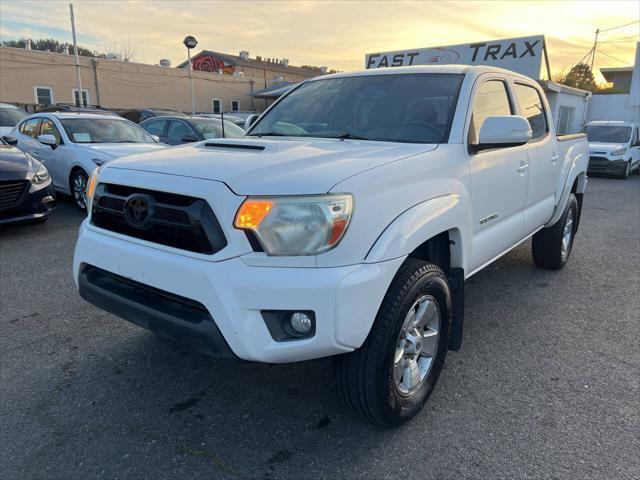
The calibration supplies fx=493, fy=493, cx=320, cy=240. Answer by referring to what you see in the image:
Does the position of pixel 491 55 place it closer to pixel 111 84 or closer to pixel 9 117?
pixel 9 117

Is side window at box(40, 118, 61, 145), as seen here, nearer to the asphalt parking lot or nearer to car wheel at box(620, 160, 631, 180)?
the asphalt parking lot

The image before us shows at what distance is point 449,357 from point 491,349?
0.35 meters

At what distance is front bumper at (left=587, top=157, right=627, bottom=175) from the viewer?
596 inches

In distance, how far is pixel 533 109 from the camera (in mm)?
4418

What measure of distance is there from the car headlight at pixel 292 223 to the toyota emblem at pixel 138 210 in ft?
1.81

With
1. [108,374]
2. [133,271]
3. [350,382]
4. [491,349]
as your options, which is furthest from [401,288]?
[108,374]

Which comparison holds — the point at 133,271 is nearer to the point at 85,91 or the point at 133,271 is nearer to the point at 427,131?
the point at 427,131

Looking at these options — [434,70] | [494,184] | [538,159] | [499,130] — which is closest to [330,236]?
[499,130]

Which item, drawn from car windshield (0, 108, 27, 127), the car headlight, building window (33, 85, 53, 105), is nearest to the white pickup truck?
the car headlight

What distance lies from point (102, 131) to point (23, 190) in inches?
99.1

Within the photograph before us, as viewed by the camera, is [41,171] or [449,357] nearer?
[449,357]

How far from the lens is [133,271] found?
240 centimetres

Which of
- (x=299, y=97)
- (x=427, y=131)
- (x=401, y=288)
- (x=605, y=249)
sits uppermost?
(x=299, y=97)

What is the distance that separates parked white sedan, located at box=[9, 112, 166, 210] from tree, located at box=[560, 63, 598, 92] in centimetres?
4519
